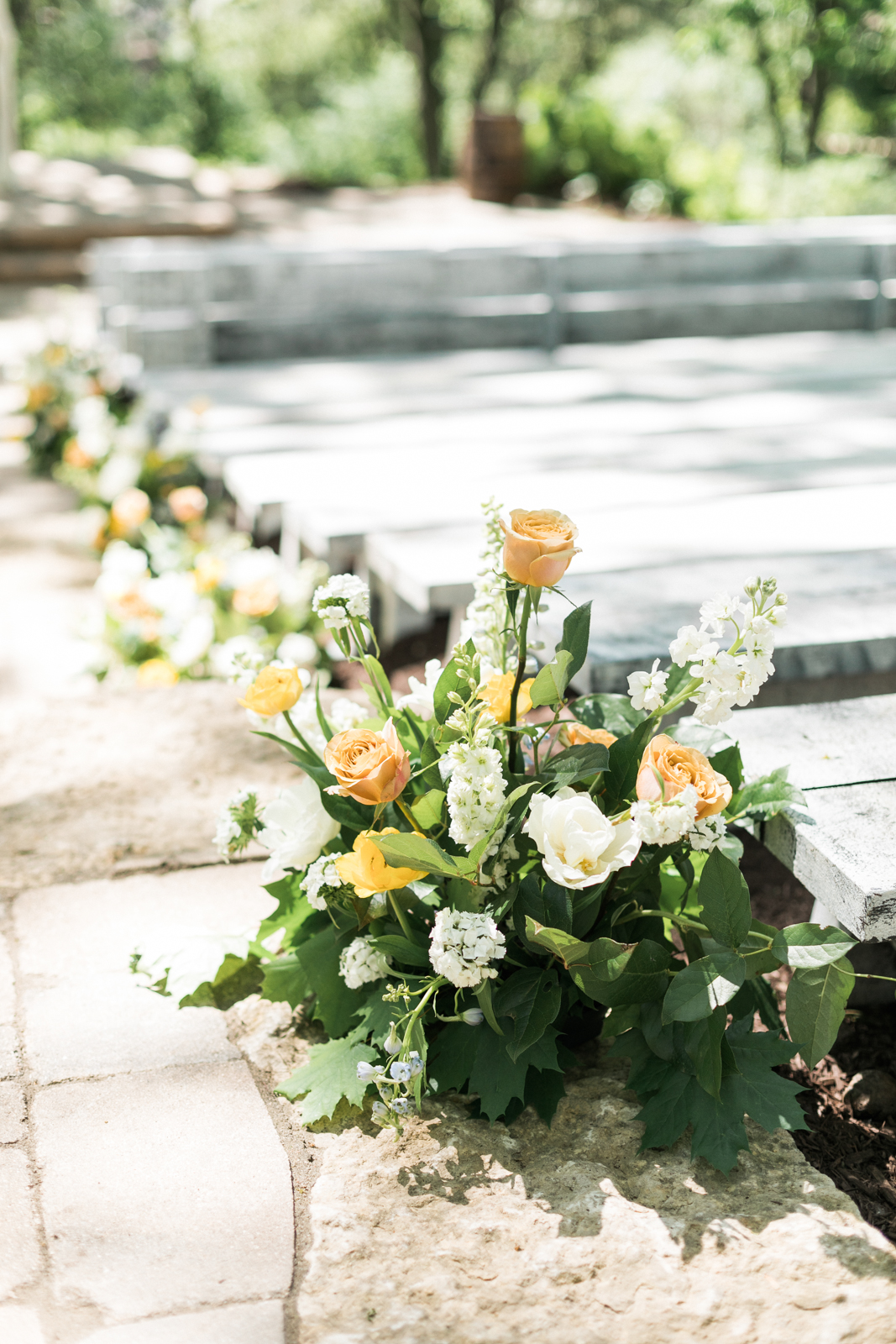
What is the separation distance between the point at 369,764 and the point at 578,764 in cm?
30

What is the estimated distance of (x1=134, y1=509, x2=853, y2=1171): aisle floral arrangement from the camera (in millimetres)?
1517

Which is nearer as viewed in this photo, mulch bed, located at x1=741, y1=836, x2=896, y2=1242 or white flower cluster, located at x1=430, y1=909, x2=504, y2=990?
white flower cluster, located at x1=430, y1=909, x2=504, y2=990

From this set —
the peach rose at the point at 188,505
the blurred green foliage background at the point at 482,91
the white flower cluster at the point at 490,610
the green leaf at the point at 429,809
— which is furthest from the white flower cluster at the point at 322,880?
the blurred green foliage background at the point at 482,91

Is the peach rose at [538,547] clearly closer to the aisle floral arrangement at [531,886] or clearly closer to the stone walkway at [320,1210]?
the aisle floral arrangement at [531,886]

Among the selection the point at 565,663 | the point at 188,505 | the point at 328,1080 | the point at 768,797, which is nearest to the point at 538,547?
the point at 565,663

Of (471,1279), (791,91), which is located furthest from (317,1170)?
(791,91)

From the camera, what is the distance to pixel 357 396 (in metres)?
4.96

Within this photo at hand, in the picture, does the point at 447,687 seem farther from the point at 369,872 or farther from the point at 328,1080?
the point at 328,1080

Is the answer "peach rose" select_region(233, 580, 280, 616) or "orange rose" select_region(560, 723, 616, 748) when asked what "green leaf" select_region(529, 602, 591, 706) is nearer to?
"orange rose" select_region(560, 723, 616, 748)

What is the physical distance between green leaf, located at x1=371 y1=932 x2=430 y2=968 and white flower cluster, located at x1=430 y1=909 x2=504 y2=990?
127mm

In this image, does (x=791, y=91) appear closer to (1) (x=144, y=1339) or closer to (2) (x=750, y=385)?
(2) (x=750, y=385)

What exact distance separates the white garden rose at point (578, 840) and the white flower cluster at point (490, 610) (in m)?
0.29

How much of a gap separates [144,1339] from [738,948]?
0.83 m

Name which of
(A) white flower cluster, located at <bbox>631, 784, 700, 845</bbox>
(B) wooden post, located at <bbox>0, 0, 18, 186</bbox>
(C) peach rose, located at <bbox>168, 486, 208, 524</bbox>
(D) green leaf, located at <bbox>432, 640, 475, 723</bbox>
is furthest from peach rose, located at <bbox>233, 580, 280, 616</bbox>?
(B) wooden post, located at <bbox>0, 0, 18, 186</bbox>
